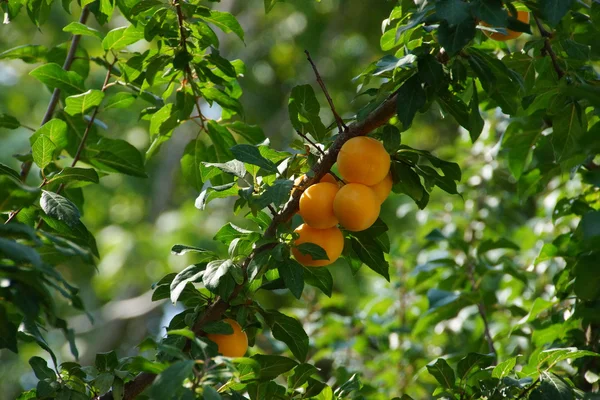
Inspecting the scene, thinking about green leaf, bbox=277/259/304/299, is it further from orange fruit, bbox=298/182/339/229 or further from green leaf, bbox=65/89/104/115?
green leaf, bbox=65/89/104/115

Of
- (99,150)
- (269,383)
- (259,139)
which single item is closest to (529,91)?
(259,139)

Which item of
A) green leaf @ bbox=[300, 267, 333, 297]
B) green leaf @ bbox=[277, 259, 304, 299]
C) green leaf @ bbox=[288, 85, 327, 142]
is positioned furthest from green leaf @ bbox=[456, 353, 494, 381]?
green leaf @ bbox=[288, 85, 327, 142]

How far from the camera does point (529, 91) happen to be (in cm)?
130

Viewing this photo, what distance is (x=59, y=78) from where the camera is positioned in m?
1.49

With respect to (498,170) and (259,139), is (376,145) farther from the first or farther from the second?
(498,170)

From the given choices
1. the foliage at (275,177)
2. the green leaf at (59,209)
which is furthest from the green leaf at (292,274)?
the green leaf at (59,209)

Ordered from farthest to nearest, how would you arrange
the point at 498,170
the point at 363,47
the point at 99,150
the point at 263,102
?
1. the point at 263,102
2. the point at 363,47
3. the point at 498,170
4. the point at 99,150

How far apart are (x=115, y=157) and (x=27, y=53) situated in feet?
1.23

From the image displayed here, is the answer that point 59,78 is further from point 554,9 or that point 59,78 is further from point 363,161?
point 554,9

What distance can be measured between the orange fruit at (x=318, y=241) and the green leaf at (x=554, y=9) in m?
0.47

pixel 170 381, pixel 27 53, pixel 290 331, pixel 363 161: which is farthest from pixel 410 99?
pixel 27 53

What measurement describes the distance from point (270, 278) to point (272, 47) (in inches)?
258

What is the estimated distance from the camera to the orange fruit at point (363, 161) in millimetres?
1093

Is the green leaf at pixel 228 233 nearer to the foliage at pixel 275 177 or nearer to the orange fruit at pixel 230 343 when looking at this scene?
the foliage at pixel 275 177
